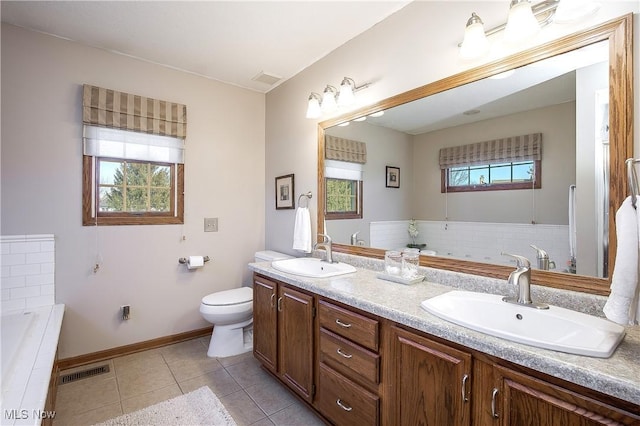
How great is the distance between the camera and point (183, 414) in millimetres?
1835

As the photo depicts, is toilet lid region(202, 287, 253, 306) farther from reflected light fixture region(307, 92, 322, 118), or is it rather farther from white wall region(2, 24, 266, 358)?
reflected light fixture region(307, 92, 322, 118)

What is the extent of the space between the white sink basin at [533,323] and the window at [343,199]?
1.04 metres

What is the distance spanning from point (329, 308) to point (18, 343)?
5.73 ft

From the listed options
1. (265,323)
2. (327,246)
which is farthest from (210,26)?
(265,323)

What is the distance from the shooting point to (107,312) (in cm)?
252

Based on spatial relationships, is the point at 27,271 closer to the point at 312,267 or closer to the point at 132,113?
the point at 132,113

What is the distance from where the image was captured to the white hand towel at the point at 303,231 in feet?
8.41

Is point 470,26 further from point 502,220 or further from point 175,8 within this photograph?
point 175,8

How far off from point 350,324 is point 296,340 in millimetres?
530

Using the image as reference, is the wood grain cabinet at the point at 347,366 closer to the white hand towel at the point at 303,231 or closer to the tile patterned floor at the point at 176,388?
the tile patterned floor at the point at 176,388

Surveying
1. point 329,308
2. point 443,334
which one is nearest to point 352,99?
point 329,308

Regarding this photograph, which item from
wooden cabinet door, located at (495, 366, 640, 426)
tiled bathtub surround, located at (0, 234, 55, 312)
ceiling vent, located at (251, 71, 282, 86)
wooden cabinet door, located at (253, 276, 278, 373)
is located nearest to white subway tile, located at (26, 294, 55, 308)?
tiled bathtub surround, located at (0, 234, 55, 312)

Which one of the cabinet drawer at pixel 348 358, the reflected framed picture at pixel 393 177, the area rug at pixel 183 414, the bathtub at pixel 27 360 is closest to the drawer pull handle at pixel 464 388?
Result: the cabinet drawer at pixel 348 358

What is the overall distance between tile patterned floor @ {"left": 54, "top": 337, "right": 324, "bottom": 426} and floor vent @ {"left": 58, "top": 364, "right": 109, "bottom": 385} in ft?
0.15
